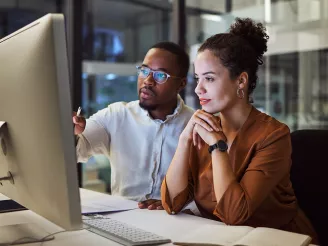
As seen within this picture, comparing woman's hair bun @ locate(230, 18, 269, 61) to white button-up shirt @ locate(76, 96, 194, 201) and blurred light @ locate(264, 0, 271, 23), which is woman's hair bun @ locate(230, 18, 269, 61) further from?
blurred light @ locate(264, 0, 271, 23)

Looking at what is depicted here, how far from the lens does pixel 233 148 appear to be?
1.47m

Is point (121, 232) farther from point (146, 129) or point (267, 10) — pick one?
point (267, 10)

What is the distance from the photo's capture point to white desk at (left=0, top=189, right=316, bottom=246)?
3.66 feet

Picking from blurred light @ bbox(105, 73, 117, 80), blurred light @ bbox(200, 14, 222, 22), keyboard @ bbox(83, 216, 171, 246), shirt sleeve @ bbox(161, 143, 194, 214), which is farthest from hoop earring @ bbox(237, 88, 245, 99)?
blurred light @ bbox(105, 73, 117, 80)

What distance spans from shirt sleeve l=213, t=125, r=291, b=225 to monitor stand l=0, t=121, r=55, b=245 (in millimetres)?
516

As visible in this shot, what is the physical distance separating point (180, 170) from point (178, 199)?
0.32 ft

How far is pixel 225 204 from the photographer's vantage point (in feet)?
4.32

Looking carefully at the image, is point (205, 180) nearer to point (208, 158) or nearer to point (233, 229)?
point (208, 158)

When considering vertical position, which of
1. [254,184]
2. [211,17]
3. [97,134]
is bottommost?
[254,184]

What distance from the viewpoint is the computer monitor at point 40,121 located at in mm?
825

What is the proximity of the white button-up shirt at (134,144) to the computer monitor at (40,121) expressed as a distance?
86 cm

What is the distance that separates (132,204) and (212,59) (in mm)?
583

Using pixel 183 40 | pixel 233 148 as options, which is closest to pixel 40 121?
pixel 233 148

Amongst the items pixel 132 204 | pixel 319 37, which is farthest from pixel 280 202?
pixel 319 37
